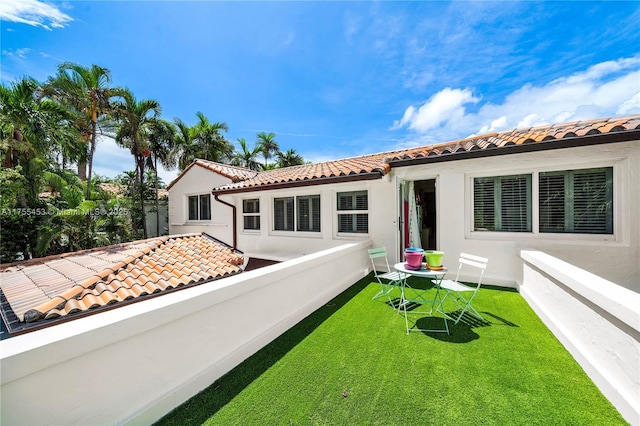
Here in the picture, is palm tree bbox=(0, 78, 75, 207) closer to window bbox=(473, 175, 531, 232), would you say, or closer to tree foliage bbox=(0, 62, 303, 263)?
tree foliage bbox=(0, 62, 303, 263)

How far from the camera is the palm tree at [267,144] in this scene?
31.7 meters

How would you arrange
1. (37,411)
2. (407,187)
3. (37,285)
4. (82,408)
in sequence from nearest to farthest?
(37,411)
(82,408)
(37,285)
(407,187)

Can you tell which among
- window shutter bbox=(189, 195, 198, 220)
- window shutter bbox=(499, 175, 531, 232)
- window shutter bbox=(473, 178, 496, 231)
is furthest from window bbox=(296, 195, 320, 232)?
window shutter bbox=(189, 195, 198, 220)

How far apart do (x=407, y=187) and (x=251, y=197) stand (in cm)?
725

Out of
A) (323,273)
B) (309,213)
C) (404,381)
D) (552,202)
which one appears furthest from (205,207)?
(552,202)

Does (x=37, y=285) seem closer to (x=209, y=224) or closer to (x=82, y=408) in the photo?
(x=82, y=408)

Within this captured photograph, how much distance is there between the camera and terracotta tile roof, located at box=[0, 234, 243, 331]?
471cm

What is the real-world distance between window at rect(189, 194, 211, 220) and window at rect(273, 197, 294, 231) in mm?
5617

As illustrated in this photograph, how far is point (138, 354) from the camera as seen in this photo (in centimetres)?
230

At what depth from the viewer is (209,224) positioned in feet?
44.5

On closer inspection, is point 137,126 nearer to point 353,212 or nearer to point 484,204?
point 353,212

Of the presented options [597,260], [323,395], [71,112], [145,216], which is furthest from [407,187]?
[145,216]

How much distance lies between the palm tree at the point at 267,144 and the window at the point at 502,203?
94.8 ft

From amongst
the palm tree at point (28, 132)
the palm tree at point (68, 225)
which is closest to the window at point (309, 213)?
the palm tree at point (68, 225)
